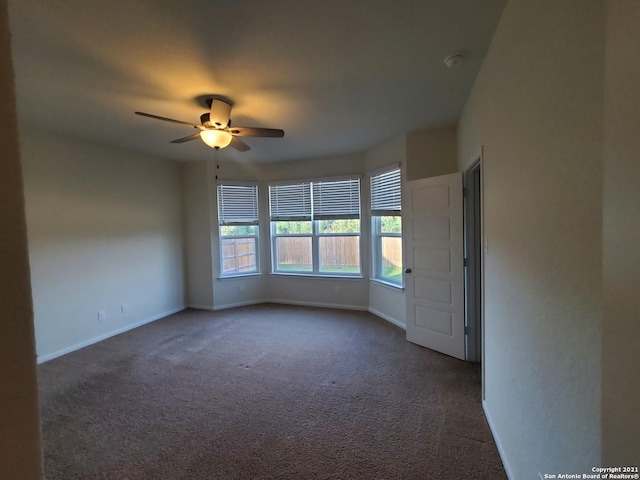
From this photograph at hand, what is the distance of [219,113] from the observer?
8.91 feet

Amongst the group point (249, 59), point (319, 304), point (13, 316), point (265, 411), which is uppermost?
point (249, 59)

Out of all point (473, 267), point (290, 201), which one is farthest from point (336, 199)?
point (473, 267)

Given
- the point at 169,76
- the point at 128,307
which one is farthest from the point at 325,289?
the point at 169,76

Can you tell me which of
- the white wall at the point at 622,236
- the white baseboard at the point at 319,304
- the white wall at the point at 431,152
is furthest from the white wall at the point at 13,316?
the white baseboard at the point at 319,304

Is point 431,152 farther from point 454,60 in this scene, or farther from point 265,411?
point 265,411

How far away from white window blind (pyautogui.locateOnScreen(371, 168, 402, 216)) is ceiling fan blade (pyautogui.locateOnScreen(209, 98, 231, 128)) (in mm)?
2337

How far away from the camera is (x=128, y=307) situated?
4379 millimetres

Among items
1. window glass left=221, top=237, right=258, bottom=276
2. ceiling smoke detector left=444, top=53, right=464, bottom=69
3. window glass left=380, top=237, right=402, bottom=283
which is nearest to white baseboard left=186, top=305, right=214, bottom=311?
window glass left=221, top=237, right=258, bottom=276

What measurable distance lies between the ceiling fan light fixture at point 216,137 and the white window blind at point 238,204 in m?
2.47

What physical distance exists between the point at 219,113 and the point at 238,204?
9.19ft

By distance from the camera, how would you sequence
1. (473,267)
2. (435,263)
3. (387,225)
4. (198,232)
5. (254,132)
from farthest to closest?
(198,232), (387,225), (435,263), (473,267), (254,132)

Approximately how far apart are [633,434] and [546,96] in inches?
45.4

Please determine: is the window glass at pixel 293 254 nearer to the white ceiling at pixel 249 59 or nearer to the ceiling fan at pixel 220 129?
the white ceiling at pixel 249 59

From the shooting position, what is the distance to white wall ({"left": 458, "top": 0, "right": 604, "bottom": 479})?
912mm
